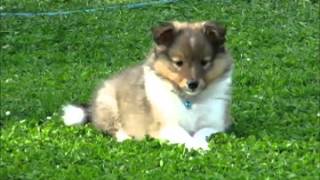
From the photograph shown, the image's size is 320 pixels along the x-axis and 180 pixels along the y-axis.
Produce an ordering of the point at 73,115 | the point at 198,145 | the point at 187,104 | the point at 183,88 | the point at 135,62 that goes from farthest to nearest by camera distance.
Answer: the point at 135,62, the point at 73,115, the point at 187,104, the point at 183,88, the point at 198,145

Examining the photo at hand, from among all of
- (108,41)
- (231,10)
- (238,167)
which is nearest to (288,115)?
(238,167)

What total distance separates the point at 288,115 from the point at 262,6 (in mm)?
7306

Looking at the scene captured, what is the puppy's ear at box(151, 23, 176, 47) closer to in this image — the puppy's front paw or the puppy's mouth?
the puppy's mouth

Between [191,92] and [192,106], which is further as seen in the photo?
[192,106]

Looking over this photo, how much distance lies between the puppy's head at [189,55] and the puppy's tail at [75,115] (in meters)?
1.05

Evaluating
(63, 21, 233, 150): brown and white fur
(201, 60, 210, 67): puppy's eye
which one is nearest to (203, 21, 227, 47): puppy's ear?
(63, 21, 233, 150): brown and white fur

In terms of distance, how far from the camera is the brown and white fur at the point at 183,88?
28.2ft

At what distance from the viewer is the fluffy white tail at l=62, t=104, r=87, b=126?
9422 mm

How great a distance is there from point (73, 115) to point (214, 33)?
5.13ft

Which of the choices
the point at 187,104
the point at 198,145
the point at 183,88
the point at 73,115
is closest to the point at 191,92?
the point at 183,88

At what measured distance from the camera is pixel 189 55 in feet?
28.2

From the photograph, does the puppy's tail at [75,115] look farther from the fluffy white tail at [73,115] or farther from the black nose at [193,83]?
the black nose at [193,83]

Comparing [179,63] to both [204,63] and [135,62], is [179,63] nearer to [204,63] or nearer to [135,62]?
[204,63]

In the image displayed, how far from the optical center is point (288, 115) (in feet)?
32.2
